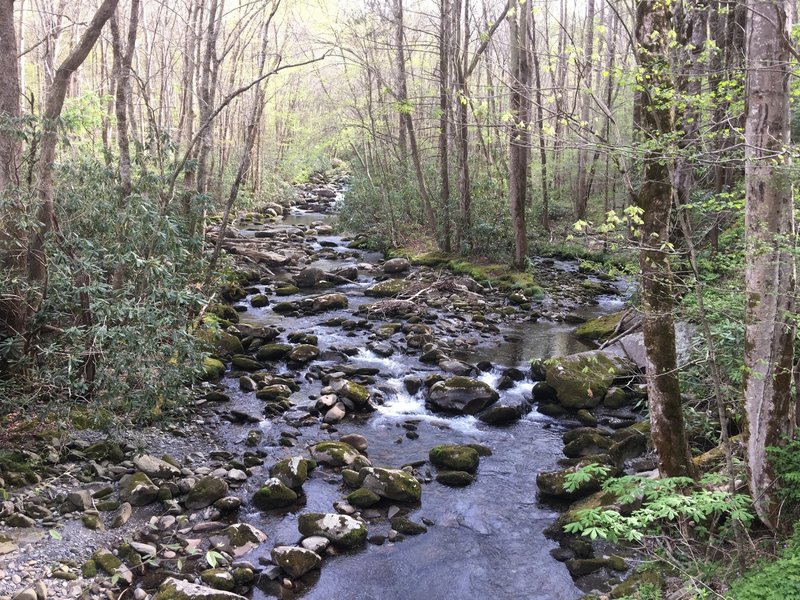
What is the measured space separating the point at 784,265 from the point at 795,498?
1652mm

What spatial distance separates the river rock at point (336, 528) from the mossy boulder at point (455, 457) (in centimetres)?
160

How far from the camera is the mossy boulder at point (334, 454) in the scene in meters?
6.79

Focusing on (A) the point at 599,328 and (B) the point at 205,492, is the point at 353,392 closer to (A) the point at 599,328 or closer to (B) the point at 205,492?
(B) the point at 205,492

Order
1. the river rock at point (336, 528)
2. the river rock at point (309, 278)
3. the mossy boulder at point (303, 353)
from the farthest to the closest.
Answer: the river rock at point (309, 278) < the mossy boulder at point (303, 353) < the river rock at point (336, 528)

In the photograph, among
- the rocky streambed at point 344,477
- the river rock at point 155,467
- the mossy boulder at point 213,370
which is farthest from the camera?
the mossy boulder at point 213,370

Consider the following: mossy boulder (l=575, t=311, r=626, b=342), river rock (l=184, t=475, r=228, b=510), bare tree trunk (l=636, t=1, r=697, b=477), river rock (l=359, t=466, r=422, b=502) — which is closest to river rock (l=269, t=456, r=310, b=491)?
river rock (l=184, t=475, r=228, b=510)

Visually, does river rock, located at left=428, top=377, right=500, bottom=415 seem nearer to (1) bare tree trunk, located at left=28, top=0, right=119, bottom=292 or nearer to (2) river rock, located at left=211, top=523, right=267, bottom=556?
(2) river rock, located at left=211, top=523, right=267, bottom=556

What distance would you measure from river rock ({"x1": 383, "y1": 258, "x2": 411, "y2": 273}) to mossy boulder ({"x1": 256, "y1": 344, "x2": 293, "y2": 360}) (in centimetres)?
682

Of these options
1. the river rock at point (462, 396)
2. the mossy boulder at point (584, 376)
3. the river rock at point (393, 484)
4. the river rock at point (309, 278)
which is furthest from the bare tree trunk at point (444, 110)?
the river rock at point (393, 484)

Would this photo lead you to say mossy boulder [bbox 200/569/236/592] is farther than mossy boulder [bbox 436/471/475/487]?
No

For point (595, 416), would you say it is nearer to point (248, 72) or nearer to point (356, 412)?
point (356, 412)

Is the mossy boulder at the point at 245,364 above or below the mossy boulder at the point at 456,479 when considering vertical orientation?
above

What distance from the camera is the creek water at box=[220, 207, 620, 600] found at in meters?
4.94

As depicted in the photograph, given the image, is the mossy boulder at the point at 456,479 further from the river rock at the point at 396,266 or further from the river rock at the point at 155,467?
the river rock at the point at 396,266
